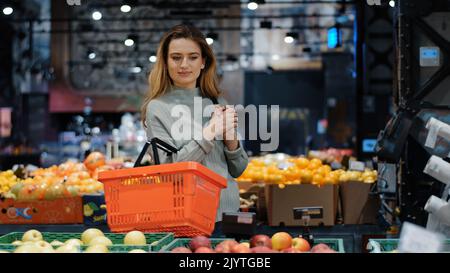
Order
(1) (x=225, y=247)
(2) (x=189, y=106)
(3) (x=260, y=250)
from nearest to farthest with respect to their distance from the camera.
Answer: (3) (x=260, y=250) < (1) (x=225, y=247) < (2) (x=189, y=106)

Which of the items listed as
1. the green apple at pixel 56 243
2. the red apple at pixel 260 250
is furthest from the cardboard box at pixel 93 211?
the red apple at pixel 260 250

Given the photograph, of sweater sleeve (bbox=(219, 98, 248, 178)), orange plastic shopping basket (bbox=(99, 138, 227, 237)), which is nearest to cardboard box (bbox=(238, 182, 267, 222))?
sweater sleeve (bbox=(219, 98, 248, 178))

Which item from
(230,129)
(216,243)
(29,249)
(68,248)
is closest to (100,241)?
(68,248)

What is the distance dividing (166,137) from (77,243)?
31.8 inches

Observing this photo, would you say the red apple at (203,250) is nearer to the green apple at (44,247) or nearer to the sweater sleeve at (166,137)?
the green apple at (44,247)

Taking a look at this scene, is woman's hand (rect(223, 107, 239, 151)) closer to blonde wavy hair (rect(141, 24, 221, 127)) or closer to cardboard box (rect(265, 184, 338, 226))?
blonde wavy hair (rect(141, 24, 221, 127))

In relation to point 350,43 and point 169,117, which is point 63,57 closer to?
point 350,43

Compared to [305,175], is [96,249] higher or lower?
higher

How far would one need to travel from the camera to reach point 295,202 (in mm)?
6262

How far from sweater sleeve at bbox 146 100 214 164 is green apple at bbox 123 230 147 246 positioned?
56cm

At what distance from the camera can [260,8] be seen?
24.8 metres

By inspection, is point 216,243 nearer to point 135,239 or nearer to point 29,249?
point 135,239

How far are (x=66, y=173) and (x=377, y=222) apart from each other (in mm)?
3232
